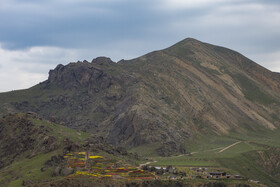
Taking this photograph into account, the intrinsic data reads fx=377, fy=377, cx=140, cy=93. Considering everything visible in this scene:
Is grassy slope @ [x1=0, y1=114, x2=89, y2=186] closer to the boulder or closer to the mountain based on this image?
the mountain

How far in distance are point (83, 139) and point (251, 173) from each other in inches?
3524

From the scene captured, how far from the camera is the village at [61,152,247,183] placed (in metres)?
133

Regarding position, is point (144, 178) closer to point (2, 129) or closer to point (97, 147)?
point (97, 147)

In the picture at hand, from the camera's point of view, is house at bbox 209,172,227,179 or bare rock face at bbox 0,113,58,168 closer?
house at bbox 209,172,227,179

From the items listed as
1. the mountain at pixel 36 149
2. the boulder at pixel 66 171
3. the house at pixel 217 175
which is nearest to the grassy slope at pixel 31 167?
the mountain at pixel 36 149

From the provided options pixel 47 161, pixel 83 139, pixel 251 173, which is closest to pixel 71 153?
pixel 47 161

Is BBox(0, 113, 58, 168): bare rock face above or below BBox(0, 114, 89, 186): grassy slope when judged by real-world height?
above

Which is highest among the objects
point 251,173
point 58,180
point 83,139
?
point 83,139

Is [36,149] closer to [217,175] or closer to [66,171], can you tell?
[66,171]

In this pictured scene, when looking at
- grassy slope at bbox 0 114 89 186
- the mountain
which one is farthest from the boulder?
grassy slope at bbox 0 114 89 186

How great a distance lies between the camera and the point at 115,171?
137750 millimetres

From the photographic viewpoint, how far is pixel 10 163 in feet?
558

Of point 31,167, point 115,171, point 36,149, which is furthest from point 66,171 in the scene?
point 36,149

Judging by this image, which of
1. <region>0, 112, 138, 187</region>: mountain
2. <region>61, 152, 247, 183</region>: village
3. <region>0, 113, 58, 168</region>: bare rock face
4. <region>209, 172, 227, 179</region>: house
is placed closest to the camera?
<region>61, 152, 247, 183</region>: village
